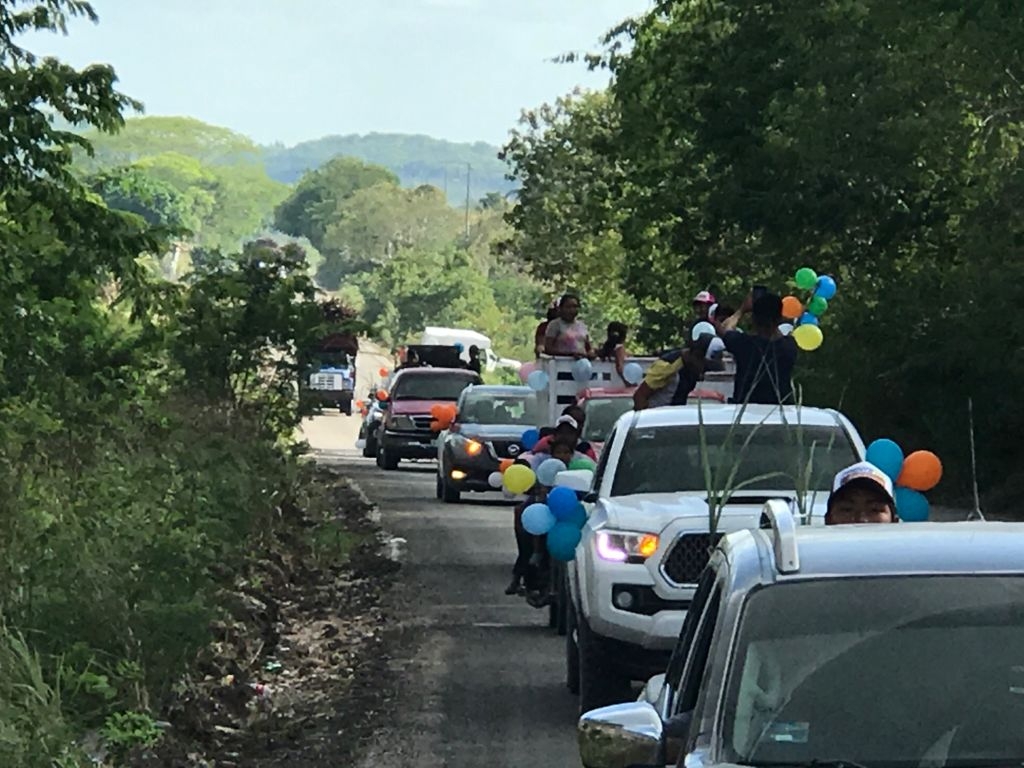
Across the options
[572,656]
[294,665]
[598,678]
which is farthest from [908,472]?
[294,665]

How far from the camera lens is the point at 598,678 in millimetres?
11852

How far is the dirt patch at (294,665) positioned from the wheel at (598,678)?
4.23 feet

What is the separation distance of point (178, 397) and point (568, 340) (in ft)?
26.4

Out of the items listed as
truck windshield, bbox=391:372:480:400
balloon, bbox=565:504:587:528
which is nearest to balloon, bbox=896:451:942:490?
balloon, bbox=565:504:587:528

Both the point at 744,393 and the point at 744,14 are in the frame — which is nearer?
the point at 744,393

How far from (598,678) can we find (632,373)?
8521mm

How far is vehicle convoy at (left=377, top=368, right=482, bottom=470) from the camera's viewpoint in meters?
41.9

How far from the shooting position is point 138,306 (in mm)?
19359

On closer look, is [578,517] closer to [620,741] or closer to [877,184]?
[620,741]

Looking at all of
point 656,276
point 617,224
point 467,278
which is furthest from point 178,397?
point 467,278

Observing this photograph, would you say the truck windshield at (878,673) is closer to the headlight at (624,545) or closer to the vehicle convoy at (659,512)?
the vehicle convoy at (659,512)

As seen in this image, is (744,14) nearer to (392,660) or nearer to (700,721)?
(392,660)

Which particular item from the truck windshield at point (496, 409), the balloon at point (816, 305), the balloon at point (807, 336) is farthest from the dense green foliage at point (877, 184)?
the balloon at point (807, 336)

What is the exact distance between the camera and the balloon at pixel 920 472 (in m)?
11.3
